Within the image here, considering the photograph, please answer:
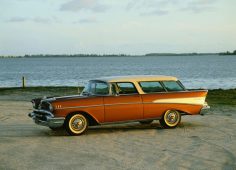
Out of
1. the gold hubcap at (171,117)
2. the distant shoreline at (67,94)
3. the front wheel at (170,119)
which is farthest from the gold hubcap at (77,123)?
the distant shoreline at (67,94)

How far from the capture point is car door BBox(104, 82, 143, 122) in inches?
483

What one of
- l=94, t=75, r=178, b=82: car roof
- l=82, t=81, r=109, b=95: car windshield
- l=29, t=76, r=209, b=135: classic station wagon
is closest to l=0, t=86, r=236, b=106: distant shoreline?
l=29, t=76, r=209, b=135: classic station wagon

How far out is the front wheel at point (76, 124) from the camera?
11.9 m

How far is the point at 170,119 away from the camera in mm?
13086

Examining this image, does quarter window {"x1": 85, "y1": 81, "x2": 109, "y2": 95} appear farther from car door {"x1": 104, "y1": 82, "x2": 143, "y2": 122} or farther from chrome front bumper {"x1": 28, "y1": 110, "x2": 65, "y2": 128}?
chrome front bumper {"x1": 28, "y1": 110, "x2": 65, "y2": 128}

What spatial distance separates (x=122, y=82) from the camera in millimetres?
12664

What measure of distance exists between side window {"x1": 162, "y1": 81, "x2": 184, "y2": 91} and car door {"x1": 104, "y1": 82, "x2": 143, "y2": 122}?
40.4 inches

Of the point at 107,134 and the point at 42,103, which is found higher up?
the point at 42,103

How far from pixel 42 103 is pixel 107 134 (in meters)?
1.91

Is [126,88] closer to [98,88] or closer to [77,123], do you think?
[98,88]

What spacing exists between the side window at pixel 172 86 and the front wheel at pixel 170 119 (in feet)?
2.18

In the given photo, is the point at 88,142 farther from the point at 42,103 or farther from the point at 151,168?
the point at 151,168

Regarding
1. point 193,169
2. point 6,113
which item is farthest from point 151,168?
point 6,113

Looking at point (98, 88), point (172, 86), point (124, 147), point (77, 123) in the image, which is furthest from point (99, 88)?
point (124, 147)
